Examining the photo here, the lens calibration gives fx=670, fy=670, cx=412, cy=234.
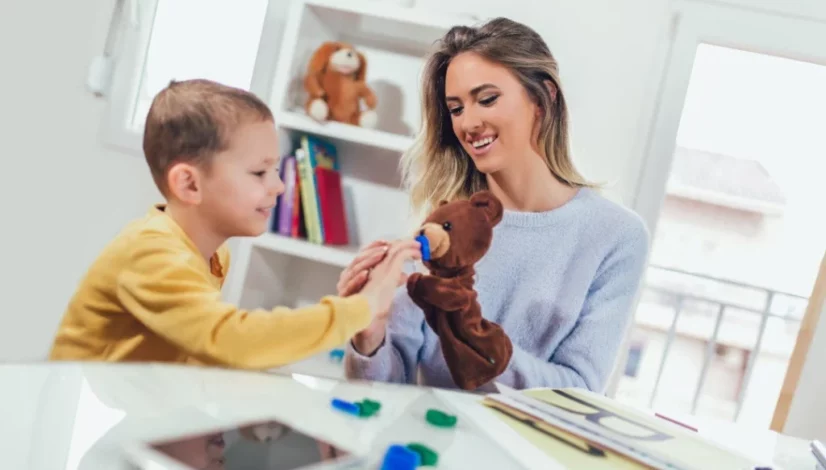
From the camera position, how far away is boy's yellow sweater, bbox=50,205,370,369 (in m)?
0.52

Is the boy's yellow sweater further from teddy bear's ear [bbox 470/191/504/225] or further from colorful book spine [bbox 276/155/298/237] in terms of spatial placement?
colorful book spine [bbox 276/155/298/237]

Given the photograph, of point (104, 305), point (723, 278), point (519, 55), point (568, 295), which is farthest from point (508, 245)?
point (723, 278)

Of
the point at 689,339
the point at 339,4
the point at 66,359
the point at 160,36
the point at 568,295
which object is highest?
the point at 339,4

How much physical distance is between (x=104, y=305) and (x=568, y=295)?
0.52 meters

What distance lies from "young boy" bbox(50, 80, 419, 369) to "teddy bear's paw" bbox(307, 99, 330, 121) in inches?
18.5

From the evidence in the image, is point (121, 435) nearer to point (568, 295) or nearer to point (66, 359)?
point (66, 359)

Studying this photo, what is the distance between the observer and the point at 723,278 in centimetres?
276

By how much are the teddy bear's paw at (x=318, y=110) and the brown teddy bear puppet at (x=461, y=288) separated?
51 centimetres

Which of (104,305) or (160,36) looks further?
(160,36)

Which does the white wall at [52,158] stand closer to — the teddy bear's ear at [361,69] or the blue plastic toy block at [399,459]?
the teddy bear's ear at [361,69]

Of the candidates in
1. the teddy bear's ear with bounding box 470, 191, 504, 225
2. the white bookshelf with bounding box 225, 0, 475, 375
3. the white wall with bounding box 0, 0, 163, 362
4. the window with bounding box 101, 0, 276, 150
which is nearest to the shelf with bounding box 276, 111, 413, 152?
the white bookshelf with bounding box 225, 0, 475, 375

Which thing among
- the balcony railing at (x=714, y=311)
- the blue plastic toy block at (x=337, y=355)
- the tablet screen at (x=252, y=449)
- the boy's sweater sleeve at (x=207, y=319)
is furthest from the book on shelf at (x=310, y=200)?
the balcony railing at (x=714, y=311)

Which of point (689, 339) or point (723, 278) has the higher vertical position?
point (723, 278)

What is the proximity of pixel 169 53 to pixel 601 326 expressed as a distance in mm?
657
